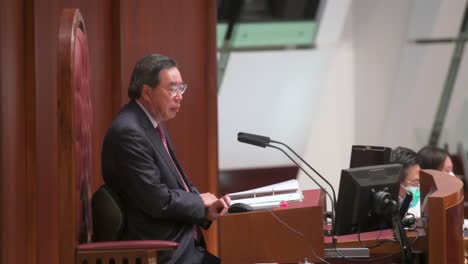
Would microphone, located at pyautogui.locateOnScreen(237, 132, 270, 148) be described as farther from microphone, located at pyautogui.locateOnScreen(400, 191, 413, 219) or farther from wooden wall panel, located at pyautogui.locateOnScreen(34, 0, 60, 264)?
wooden wall panel, located at pyautogui.locateOnScreen(34, 0, 60, 264)

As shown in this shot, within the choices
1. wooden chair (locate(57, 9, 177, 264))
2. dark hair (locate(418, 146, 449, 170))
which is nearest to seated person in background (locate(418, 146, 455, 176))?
dark hair (locate(418, 146, 449, 170))

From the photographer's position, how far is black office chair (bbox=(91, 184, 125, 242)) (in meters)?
3.12

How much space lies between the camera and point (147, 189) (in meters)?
3.09

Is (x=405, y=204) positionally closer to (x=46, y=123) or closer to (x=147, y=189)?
(x=147, y=189)

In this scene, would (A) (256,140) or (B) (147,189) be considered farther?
(A) (256,140)

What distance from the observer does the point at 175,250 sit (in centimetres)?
315

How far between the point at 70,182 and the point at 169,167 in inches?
19.7

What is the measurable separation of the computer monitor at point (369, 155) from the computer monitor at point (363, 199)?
36 cm

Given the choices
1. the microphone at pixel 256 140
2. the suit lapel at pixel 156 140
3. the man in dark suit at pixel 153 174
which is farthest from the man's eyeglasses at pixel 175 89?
the microphone at pixel 256 140

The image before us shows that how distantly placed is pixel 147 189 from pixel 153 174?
7 cm

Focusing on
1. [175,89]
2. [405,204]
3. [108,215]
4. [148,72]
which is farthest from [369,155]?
[108,215]

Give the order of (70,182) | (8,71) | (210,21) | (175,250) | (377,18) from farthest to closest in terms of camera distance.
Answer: (377,18) → (210,21) → (8,71) → (175,250) → (70,182)

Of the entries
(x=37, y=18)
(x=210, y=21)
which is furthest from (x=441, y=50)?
(x=37, y=18)

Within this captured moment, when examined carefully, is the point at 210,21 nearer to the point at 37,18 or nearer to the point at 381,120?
the point at 37,18
